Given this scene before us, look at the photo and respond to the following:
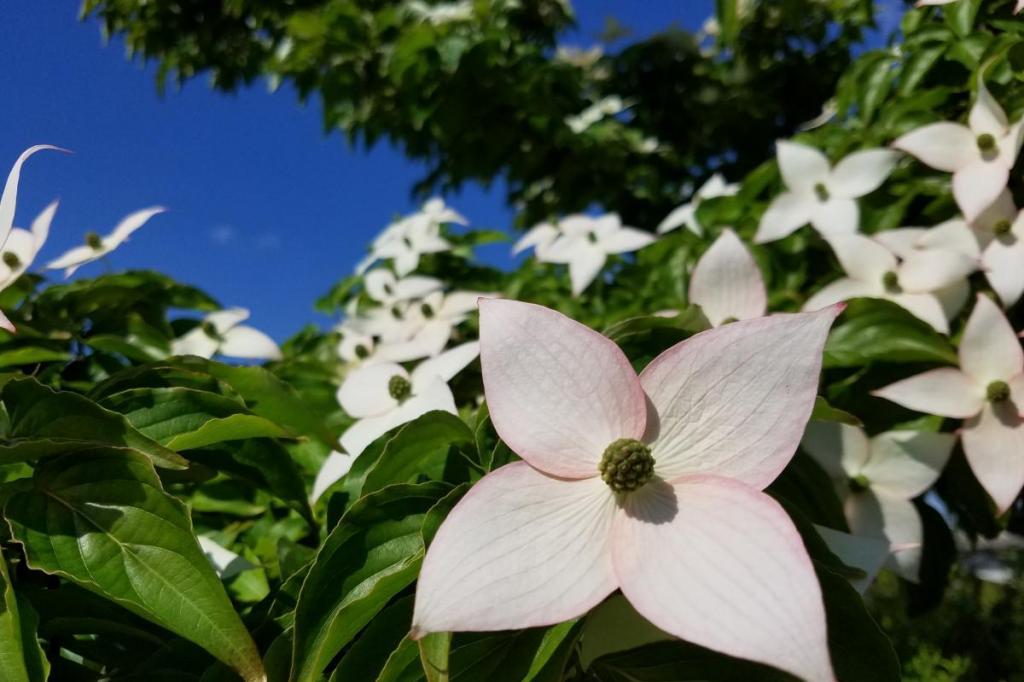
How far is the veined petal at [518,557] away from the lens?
38 centimetres

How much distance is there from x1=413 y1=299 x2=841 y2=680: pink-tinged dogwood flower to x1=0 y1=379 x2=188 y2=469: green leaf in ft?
0.73

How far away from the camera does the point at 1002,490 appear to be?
713 mm

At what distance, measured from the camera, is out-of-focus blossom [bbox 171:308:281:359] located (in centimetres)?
106

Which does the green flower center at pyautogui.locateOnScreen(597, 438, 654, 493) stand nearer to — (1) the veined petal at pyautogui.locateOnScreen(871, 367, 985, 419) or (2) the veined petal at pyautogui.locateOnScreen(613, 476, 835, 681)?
(2) the veined petal at pyautogui.locateOnScreen(613, 476, 835, 681)

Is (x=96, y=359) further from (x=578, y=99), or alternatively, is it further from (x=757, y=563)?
(x=578, y=99)

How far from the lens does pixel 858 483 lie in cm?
76

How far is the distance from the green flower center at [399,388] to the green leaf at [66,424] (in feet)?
0.91

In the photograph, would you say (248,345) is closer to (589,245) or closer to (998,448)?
(589,245)

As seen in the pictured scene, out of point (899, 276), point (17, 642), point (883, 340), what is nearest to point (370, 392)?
point (17, 642)

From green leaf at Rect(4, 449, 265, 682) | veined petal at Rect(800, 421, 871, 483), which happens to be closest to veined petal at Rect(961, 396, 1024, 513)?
veined petal at Rect(800, 421, 871, 483)

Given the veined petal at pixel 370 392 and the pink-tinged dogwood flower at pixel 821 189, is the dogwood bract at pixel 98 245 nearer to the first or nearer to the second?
the veined petal at pixel 370 392

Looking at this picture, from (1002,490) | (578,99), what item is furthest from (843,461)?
(578,99)

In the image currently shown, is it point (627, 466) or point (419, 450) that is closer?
point (627, 466)

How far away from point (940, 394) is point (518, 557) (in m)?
0.54
